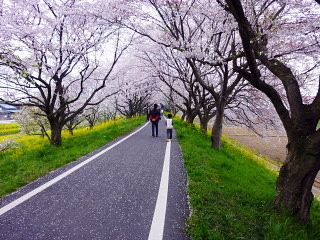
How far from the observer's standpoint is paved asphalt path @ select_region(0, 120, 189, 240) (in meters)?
2.67

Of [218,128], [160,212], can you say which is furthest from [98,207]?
[218,128]

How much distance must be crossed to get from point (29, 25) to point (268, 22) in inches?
363

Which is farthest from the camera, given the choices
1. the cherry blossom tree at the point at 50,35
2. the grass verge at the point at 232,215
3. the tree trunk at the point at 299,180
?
the cherry blossom tree at the point at 50,35

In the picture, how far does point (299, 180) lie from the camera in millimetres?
3652

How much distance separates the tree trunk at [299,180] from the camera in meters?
3.54

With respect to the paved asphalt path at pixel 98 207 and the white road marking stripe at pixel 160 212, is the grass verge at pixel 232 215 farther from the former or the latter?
the white road marking stripe at pixel 160 212

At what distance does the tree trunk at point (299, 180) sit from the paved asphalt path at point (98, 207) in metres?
2.06

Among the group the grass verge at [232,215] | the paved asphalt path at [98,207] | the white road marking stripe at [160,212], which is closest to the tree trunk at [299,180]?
the grass verge at [232,215]

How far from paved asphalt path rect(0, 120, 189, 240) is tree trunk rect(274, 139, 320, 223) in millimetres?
2055

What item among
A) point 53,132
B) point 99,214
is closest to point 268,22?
point 99,214

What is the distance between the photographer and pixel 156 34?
10695mm

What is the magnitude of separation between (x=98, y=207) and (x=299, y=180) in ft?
12.4

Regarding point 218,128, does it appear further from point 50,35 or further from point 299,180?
point 50,35

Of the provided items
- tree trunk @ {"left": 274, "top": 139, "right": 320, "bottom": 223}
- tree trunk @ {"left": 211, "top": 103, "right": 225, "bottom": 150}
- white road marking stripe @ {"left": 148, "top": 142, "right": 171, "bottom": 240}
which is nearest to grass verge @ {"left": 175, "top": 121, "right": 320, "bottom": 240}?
tree trunk @ {"left": 274, "top": 139, "right": 320, "bottom": 223}
